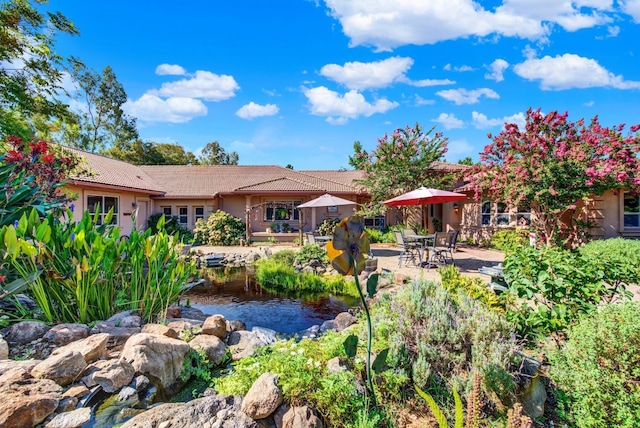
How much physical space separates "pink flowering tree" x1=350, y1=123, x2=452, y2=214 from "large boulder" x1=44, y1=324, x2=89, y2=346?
13898mm

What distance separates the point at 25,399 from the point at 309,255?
9472 millimetres

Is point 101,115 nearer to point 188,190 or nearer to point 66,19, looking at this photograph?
point 188,190

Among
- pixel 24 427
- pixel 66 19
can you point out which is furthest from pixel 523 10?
pixel 66 19

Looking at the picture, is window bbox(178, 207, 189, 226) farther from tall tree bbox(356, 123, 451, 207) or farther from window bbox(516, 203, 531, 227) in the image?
window bbox(516, 203, 531, 227)

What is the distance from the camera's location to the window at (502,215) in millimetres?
15828

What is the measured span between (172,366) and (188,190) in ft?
61.2

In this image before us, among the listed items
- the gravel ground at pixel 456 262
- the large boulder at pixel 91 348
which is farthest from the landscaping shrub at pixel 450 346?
the gravel ground at pixel 456 262

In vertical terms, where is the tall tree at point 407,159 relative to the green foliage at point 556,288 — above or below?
above

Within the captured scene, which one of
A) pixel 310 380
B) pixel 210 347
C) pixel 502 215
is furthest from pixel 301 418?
pixel 502 215

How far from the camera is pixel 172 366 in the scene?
353cm

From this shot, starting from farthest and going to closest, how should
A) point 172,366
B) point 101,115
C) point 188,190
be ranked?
point 101,115 → point 188,190 → point 172,366

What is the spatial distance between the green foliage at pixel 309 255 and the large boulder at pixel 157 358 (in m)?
7.93

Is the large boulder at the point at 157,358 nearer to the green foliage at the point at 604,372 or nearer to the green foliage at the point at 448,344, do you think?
the green foliage at the point at 448,344

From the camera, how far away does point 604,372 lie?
239 cm
